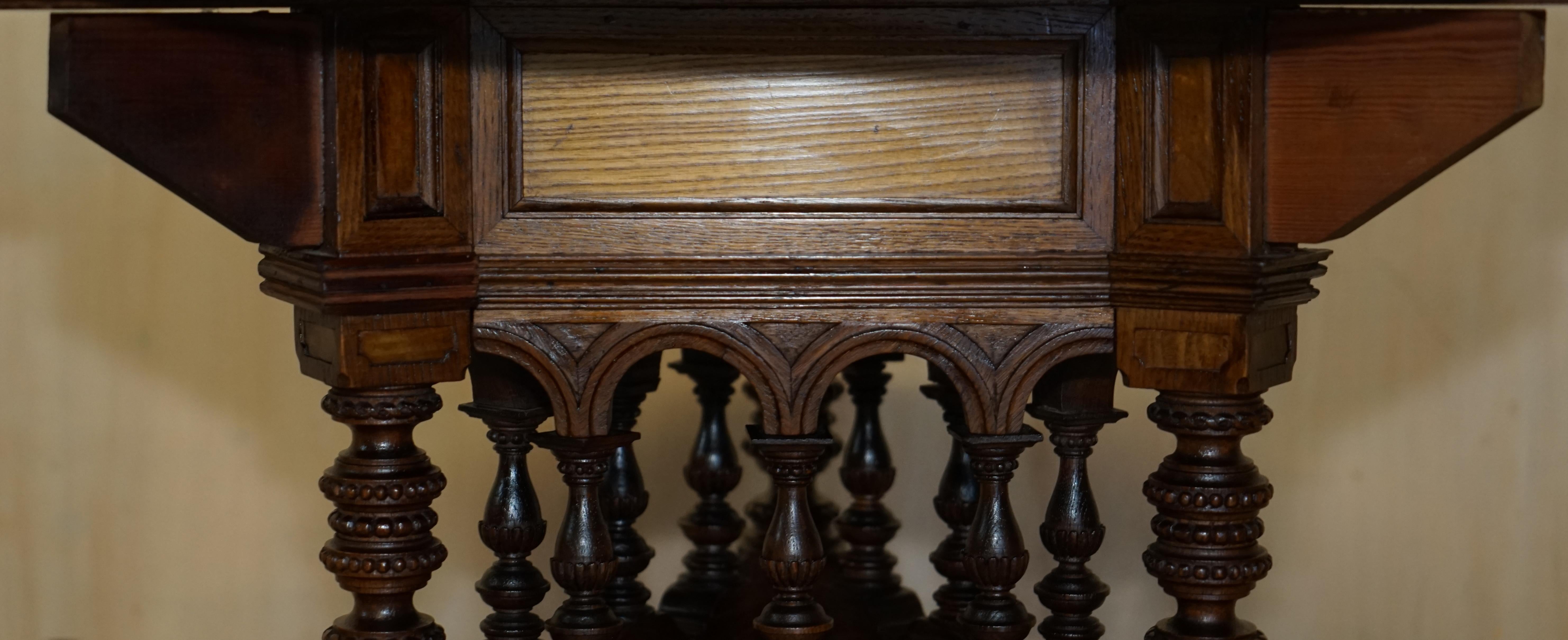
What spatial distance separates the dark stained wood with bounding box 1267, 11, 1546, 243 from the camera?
1137 millimetres

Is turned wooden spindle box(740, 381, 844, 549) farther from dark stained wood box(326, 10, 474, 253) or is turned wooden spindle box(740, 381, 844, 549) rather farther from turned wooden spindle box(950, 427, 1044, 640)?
dark stained wood box(326, 10, 474, 253)

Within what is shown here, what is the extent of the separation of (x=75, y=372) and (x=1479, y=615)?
172cm

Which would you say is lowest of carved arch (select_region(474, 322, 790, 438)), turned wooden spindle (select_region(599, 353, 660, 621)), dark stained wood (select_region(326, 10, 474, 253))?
turned wooden spindle (select_region(599, 353, 660, 621))

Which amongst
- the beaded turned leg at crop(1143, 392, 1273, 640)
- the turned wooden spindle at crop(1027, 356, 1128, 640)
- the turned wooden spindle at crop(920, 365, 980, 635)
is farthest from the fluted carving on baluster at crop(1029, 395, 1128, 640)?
the turned wooden spindle at crop(920, 365, 980, 635)

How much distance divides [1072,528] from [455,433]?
100cm

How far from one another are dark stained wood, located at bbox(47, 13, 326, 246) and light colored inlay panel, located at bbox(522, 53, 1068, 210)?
0.52ft

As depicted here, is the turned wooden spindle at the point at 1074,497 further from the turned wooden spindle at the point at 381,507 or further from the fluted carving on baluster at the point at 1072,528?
the turned wooden spindle at the point at 381,507

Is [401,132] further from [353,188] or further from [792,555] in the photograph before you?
[792,555]

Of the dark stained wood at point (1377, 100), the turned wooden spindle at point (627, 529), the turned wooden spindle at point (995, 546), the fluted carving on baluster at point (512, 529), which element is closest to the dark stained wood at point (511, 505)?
the fluted carving on baluster at point (512, 529)

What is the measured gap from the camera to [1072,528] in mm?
1455

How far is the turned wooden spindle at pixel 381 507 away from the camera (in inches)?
49.3

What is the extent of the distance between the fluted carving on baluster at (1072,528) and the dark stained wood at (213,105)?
626mm

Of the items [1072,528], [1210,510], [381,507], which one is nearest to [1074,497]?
[1072,528]

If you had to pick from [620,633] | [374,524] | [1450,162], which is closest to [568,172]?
[374,524]
